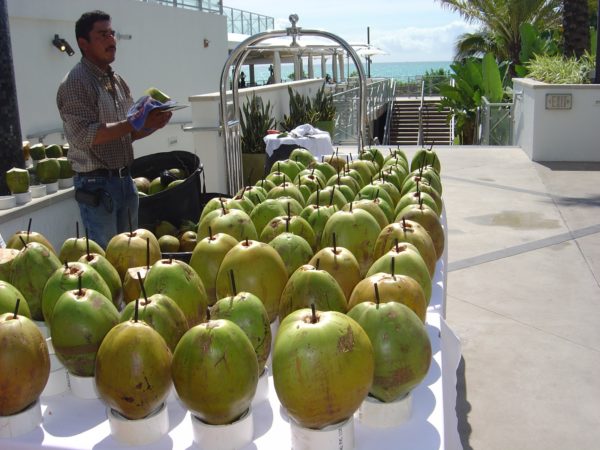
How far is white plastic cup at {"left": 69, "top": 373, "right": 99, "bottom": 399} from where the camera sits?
1808 millimetres

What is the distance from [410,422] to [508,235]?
6262 mm

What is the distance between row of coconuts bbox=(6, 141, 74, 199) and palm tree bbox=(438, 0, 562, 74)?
2334 cm

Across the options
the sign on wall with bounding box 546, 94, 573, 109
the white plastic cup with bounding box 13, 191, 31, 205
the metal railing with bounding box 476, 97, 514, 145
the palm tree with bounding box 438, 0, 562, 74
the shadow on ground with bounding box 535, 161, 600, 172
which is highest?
the palm tree with bounding box 438, 0, 562, 74

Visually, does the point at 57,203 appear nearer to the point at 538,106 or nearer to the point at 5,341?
the point at 5,341

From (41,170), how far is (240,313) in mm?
3725

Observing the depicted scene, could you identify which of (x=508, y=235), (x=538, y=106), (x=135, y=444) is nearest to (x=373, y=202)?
(x=135, y=444)

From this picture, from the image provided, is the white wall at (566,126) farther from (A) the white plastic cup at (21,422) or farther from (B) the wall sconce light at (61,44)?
(A) the white plastic cup at (21,422)

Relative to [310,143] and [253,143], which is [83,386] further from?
[253,143]

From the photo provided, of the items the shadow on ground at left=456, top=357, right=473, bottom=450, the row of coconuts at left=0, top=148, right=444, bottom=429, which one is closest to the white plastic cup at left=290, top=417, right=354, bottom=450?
the row of coconuts at left=0, top=148, right=444, bottom=429

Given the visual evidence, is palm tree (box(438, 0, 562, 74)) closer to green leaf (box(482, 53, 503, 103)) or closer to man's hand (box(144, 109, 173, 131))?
green leaf (box(482, 53, 503, 103))

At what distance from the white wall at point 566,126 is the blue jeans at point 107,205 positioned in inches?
368

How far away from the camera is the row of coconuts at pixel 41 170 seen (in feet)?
14.8

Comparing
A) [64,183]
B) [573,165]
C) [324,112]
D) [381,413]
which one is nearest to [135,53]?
[324,112]

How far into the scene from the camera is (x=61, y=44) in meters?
12.6
